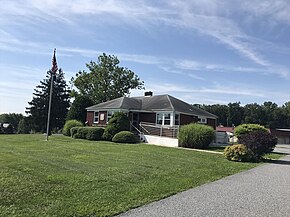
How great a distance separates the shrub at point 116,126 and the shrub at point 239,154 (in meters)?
12.4

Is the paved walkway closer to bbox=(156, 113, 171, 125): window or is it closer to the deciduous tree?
bbox=(156, 113, 171, 125): window

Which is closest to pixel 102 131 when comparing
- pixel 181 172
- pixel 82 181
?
pixel 181 172

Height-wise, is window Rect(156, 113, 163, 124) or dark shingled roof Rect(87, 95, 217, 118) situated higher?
dark shingled roof Rect(87, 95, 217, 118)

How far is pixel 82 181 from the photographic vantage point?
28.6 feet

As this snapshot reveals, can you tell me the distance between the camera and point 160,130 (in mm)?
27547

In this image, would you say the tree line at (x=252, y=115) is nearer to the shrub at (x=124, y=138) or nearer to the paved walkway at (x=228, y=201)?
the shrub at (x=124, y=138)

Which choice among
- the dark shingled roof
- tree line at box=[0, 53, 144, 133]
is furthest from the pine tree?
the dark shingled roof

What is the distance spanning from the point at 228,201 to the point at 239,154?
10.2 m

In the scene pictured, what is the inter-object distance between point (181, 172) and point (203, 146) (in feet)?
40.6

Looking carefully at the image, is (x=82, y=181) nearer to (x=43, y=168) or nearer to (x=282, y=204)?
(x=43, y=168)

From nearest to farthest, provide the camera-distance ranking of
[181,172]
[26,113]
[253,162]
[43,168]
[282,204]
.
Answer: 1. [282,204]
2. [43,168]
3. [181,172]
4. [253,162]
5. [26,113]

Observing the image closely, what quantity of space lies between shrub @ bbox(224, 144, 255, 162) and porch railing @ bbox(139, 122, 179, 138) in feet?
26.8

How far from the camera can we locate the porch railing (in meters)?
25.8

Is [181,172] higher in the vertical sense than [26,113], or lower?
lower
